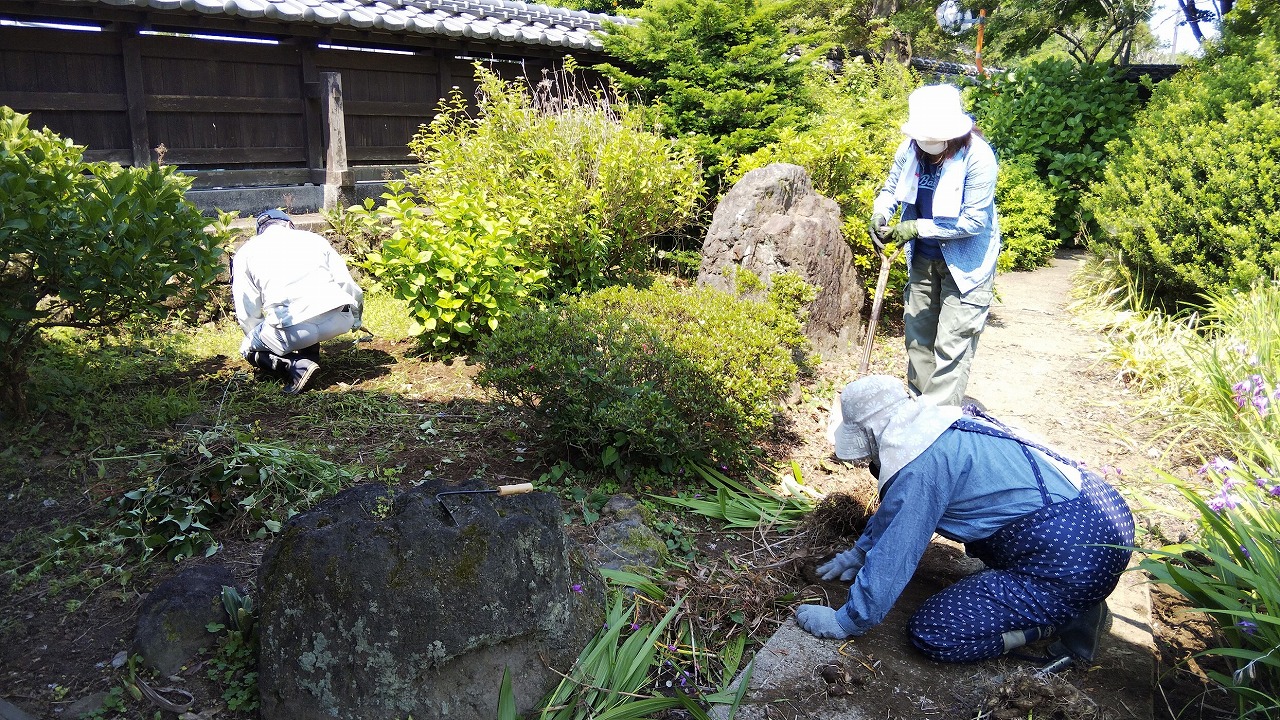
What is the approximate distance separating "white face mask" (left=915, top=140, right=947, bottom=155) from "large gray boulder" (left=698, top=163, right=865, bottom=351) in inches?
69.8

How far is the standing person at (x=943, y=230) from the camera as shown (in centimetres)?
454

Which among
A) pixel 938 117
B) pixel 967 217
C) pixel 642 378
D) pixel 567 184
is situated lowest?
pixel 642 378

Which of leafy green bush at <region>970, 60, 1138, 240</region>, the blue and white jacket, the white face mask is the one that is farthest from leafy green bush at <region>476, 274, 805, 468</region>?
leafy green bush at <region>970, 60, 1138, 240</region>

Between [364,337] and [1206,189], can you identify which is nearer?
[364,337]

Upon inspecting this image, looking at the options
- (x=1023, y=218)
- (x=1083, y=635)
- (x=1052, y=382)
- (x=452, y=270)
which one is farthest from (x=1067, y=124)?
(x=1083, y=635)

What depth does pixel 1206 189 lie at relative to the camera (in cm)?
685

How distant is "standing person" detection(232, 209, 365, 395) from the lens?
5371 millimetres

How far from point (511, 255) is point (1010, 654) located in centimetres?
420

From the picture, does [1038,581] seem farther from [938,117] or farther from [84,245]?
[84,245]

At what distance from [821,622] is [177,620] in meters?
2.23

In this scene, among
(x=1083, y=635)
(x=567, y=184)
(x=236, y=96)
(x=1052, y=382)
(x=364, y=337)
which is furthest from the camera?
(x=236, y=96)

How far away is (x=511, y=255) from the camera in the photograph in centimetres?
602

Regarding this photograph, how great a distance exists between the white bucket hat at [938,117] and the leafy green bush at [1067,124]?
7264 mm

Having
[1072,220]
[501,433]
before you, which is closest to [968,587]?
[501,433]
